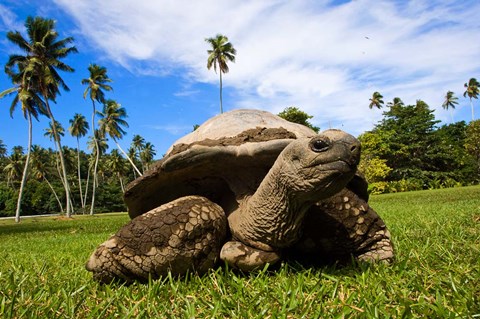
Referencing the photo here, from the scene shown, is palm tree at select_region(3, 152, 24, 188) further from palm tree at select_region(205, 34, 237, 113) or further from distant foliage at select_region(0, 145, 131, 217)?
palm tree at select_region(205, 34, 237, 113)

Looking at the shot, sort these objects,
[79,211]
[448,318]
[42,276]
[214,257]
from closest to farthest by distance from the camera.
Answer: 1. [448,318]
2. [214,257]
3. [42,276]
4. [79,211]

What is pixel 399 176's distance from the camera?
29.9 m

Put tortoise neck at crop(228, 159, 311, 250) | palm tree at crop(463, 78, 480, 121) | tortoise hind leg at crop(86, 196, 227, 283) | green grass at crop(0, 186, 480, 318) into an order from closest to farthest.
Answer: green grass at crop(0, 186, 480, 318)
tortoise neck at crop(228, 159, 311, 250)
tortoise hind leg at crop(86, 196, 227, 283)
palm tree at crop(463, 78, 480, 121)

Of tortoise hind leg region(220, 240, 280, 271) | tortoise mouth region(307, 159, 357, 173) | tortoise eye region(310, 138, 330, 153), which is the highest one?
tortoise eye region(310, 138, 330, 153)

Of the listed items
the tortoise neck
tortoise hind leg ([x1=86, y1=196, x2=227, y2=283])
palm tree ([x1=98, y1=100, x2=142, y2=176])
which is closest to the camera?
the tortoise neck

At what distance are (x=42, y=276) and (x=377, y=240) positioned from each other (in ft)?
6.97

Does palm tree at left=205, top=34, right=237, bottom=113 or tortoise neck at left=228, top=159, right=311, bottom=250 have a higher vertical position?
palm tree at left=205, top=34, right=237, bottom=113

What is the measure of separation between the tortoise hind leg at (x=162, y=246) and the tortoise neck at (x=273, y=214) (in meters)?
0.19

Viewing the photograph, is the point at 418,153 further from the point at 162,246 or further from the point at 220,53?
the point at 162,246

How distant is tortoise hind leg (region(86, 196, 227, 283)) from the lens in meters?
1.82

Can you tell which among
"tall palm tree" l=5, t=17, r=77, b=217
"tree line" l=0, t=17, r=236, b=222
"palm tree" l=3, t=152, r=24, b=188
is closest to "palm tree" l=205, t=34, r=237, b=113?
"tree line" l=0, t=17, r=236, b=222

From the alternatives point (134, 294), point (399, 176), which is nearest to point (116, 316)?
point (134, 294)

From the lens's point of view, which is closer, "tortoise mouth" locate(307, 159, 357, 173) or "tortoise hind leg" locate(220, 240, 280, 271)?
"tortoise mouth" locate(307, 159, 357, 173)

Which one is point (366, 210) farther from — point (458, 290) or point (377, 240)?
point (458, 290)
